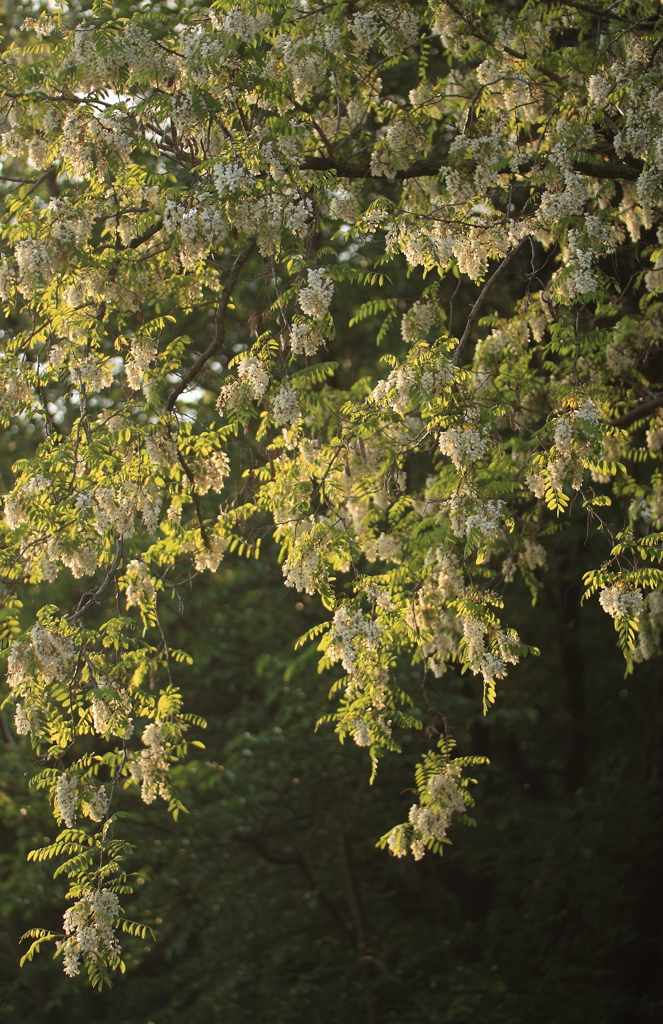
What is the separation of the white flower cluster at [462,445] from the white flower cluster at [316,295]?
0.77 m

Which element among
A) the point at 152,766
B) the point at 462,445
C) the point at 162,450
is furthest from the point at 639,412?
the point at 152,766

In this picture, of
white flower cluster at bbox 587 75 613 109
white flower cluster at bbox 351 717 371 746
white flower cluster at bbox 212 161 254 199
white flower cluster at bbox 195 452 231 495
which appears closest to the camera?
white flower cluster at bbox 212 161 254 199

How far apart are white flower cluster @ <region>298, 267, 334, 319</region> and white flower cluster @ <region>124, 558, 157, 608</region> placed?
1.55 m

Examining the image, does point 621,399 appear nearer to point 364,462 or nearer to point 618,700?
point 364,462

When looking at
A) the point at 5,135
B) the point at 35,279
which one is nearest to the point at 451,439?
the point at 35,279

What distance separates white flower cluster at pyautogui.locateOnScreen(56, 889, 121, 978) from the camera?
4.01m

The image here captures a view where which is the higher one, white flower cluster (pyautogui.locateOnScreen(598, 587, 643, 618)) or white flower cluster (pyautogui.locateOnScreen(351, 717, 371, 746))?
white flower cluster (pyautogui.locateOnScreen(598, 587, 643, 618))

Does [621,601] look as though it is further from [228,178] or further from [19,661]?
[19,661]

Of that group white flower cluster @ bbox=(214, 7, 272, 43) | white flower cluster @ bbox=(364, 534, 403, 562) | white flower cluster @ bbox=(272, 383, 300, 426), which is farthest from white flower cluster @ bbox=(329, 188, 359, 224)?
white flower cluster @ bbox=(364, 534, 403, 562)

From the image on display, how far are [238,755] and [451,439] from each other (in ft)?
17.1

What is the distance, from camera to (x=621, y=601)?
4281 millimetres

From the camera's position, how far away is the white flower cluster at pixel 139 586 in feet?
15.7

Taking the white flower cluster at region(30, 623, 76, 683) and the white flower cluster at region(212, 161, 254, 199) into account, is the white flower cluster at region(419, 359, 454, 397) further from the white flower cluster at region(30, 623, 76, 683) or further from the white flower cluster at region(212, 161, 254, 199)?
the white flower cluster at region(30, 623, 76, 683)

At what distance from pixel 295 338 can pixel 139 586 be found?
4.85 feet
